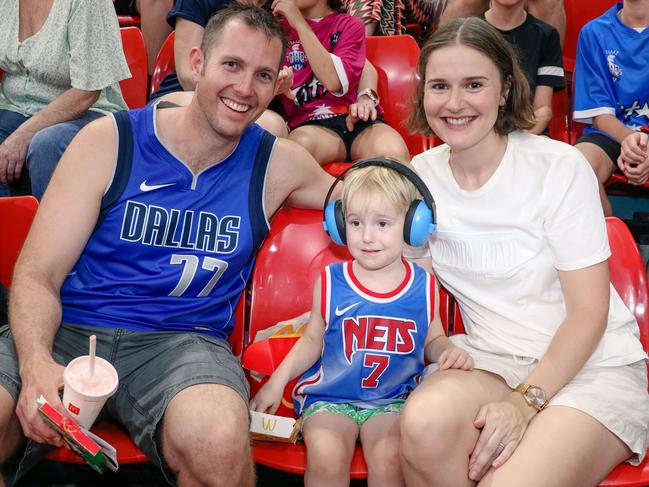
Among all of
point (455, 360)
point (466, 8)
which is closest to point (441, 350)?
point (455, 360)

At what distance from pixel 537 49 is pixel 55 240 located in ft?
7.43

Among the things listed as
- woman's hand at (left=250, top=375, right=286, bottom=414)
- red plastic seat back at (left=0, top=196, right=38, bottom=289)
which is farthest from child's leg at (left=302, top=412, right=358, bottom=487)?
red plastic seat back at (left=0, top=196, right=38, bottom=289)

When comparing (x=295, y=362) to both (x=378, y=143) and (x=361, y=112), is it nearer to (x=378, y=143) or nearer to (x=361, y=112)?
(x=378, y=143)

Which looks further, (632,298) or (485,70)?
(632,298)

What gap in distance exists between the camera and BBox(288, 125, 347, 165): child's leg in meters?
3.18

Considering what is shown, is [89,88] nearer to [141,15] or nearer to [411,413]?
[141,15]

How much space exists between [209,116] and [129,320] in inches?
22.4

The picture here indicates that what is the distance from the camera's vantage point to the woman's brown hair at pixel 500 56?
2199 millimetres

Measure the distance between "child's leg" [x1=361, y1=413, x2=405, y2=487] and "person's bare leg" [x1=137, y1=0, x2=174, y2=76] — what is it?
A: 249 cm

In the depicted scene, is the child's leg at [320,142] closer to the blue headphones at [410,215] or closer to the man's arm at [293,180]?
the man's arm at [293,180]

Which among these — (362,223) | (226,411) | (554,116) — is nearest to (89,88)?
(362,223)

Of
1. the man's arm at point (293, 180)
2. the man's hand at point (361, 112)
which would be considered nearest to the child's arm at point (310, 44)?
the man's hand at point (361, 112)

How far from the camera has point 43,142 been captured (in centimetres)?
281

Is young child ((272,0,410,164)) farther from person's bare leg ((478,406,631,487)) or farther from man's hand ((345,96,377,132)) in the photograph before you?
person's bare leg ((478,406,631,487))
